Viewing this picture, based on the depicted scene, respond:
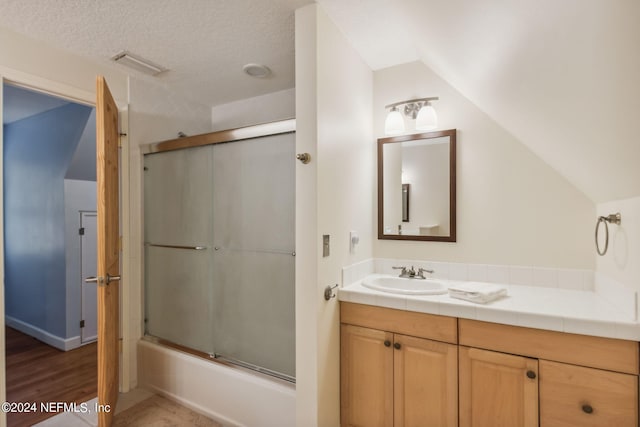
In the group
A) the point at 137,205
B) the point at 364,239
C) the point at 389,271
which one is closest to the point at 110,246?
the point at 137,205

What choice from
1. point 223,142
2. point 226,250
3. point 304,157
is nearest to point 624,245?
point 304,157

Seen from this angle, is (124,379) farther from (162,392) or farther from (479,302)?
(479,302)

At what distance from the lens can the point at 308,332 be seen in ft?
5.38

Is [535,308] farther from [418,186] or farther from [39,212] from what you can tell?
[39,212]

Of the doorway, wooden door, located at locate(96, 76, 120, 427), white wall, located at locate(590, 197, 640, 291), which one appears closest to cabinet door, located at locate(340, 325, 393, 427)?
white wall, located at locate(590, 197, 640, 291)

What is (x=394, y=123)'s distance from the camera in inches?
86.9

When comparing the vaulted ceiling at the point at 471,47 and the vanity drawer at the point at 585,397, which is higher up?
the vaulted ceiling at the point at 471,47

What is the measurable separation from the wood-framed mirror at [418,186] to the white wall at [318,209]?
557 millimetres

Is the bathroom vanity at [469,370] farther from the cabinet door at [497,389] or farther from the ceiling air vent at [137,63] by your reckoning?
the ceiling air vent at [137,63]

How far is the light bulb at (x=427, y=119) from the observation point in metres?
2.09

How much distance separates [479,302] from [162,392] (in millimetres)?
2267

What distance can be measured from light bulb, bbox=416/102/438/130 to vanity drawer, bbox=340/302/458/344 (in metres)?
1.22

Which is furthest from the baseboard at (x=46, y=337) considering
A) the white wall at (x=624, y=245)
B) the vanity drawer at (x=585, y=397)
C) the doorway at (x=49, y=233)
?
the white wall at (x=624, y=245)

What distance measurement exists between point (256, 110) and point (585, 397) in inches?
114
